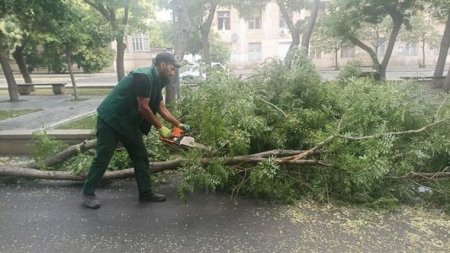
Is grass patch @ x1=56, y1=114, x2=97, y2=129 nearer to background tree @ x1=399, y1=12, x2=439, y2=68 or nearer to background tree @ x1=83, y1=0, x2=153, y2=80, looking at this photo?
background tree @ x1=83, y1=0, x2=153, y2=80

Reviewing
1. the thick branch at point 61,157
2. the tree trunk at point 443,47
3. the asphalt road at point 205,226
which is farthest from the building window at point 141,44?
the asphalt road at point 205,226

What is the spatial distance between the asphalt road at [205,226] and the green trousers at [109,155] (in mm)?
253

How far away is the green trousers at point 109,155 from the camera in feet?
12.2

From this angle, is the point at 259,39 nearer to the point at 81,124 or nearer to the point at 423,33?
the point at 423,33

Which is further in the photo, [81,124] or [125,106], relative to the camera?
[81,124]

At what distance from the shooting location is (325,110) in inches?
180

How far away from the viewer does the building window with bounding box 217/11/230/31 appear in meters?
41.3

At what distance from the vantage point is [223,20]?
136ft

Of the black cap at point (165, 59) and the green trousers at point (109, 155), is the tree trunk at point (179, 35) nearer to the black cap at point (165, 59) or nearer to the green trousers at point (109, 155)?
the green trousers at point (109, 155)

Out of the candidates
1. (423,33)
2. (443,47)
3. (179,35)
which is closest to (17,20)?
(179,35)

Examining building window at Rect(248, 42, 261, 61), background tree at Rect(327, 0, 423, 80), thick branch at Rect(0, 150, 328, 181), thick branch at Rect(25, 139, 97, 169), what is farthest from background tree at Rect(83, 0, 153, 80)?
building window at Rect(248, 42, 261, 61)

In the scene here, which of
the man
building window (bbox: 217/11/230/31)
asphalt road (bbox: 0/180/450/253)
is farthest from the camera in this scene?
building window (bbox: 217/11/230/31)

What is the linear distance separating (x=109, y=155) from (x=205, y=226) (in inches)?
46.9

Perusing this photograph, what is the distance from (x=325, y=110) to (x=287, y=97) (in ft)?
1.66
